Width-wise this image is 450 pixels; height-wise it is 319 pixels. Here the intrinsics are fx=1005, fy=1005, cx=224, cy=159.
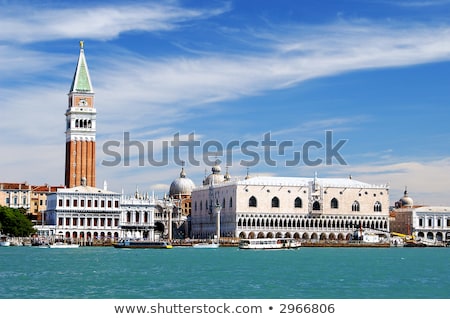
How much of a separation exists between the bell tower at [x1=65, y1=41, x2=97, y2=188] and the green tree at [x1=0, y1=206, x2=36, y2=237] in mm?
13019

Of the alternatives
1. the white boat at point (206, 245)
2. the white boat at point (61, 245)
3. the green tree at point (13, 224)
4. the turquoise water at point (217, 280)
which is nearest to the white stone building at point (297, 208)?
the white boat at point (206, 245)

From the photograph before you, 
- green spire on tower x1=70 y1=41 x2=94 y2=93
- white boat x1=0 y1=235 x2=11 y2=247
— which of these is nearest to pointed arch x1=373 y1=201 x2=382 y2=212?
green spire on tower x1=70 y1=41 x2=94 y2=93

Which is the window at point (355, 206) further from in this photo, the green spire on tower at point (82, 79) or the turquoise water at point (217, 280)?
the turquoise water at point (217, 280)

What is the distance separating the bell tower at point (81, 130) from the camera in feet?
315

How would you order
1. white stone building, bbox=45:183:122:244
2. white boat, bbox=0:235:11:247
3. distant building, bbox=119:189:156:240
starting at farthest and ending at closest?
1. distant building, bbox=119:189:156:240
2. white stone building, bbox=45:183:122:244
3. white boat, bbox=0:235:11:247

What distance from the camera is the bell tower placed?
9612cm

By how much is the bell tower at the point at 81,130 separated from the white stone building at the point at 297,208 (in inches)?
509

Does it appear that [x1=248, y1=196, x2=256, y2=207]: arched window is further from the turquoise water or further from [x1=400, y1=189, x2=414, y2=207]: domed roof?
the turquoise water

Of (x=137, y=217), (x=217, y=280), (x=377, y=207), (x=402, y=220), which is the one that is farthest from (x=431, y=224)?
(x=217, y=280)

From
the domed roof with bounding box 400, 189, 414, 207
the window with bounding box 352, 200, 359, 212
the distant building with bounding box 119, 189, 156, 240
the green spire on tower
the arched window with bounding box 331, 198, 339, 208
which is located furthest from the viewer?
the domed roof with bounding box 400, 189, 414, 207

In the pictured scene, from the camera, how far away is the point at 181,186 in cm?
11550

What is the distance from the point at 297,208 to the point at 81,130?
2207 cm

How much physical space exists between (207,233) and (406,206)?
86.6ft
